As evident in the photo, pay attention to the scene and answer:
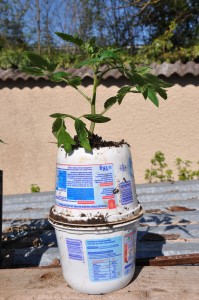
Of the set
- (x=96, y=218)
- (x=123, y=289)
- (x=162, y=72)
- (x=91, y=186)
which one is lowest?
(x=123, y=289)

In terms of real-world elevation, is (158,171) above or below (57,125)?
below

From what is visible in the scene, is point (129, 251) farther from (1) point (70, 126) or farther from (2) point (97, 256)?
(1) point (70, 126)

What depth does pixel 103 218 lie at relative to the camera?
1.46 metres

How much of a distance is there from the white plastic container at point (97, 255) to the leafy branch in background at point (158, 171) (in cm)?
312

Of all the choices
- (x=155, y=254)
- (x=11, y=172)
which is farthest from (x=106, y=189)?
(x=11, y=172)

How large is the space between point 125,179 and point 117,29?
6199mm

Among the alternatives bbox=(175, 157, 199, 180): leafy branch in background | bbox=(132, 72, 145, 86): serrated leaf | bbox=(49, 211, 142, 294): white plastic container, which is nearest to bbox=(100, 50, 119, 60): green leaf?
bbox=(132, 72, 145, 86): serrated leaf

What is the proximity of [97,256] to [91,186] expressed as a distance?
306mm

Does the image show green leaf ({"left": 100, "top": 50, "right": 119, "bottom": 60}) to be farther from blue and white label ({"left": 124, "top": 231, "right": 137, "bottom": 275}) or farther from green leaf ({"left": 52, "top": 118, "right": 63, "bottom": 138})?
blue and white label ({"left": 124, "top": 231, "right": 137, "bottom": 275})

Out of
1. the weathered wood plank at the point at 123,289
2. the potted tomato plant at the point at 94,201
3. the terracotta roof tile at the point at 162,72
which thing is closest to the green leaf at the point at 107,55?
the potted tomato plant at the point at 94,201

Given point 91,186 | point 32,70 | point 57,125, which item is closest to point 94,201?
point 91,186

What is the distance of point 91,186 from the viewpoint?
4.82ft

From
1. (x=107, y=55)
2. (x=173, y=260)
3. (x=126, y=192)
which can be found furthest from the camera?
(x=173, y=260)

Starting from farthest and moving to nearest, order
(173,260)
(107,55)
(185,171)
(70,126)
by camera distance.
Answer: (70,126), (185,171), (173,260), (107,55)
